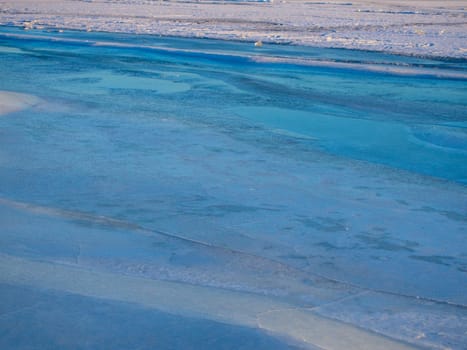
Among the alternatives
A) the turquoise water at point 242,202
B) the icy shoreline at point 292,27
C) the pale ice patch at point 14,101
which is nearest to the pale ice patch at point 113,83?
the turquoise water at point 242,202

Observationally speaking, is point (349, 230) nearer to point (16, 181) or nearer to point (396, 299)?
point (396, 299)

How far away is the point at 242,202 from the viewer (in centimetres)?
607

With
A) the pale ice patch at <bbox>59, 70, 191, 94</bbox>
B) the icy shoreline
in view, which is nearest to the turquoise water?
the pale ice patch at <bbox>59, 70, 191, 94</bbox>

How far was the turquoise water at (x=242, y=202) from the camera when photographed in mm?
4105

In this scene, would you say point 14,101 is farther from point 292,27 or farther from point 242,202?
point 292,27

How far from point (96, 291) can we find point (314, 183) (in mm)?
3029

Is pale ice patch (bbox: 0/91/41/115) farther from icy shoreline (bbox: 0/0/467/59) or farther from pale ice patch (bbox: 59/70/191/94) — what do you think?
icy shoreline (bbox: 0/0/467/59)

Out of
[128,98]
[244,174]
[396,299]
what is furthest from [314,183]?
[128,98]

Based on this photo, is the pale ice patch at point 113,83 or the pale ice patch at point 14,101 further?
the pale ice patch at point 113,83

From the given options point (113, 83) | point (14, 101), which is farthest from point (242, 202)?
point (113, 83)

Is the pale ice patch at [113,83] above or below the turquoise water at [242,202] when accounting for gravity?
below

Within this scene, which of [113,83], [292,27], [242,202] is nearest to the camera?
[242,202]

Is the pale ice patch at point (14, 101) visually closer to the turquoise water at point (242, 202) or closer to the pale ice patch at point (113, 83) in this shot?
the turquoise water at point (242, 202)

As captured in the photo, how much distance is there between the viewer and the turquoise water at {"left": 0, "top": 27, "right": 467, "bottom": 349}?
411 cm
